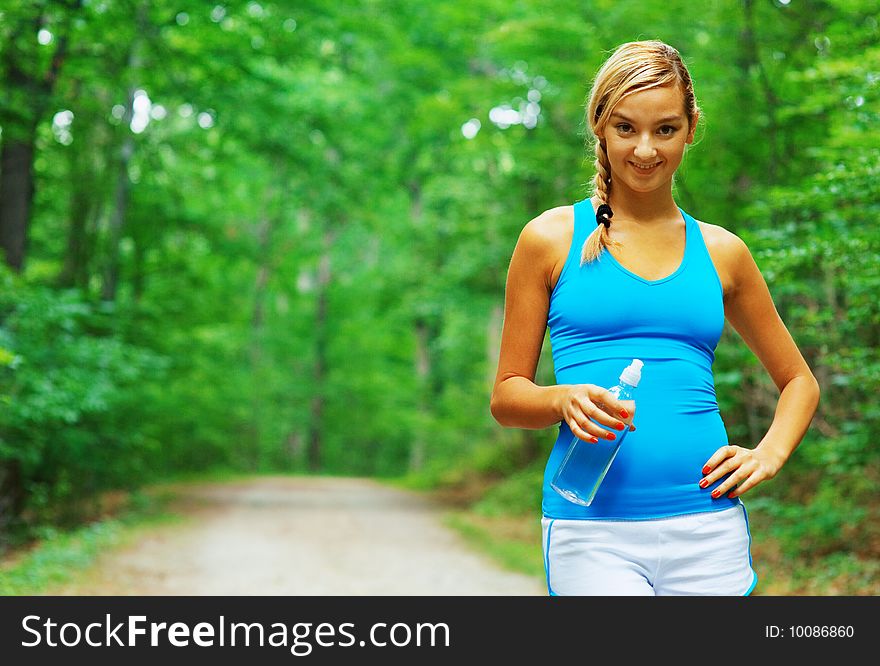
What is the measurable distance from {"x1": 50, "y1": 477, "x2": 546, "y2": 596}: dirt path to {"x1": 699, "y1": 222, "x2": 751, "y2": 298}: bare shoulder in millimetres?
7600

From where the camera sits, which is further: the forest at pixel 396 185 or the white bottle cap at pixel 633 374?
the forest at pixel 396 185

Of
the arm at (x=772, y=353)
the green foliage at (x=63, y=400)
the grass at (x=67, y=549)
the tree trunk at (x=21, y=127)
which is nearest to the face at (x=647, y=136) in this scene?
the arm at (x=772, y=353)

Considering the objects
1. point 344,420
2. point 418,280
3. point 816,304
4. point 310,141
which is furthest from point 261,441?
point 816,304

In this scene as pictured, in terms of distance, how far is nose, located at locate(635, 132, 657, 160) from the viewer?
2.07 meters

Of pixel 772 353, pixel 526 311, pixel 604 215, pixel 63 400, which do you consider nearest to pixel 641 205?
pixel 604 215

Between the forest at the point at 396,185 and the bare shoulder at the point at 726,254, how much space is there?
0.41 metres

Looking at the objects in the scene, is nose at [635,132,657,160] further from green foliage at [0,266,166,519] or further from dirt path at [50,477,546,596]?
dirt path at [50,477,546,596]

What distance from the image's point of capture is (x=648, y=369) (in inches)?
80.2

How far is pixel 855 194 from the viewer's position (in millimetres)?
5891

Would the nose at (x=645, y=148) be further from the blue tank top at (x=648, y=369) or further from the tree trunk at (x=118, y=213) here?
the tree trunk at (x=118, y=213)

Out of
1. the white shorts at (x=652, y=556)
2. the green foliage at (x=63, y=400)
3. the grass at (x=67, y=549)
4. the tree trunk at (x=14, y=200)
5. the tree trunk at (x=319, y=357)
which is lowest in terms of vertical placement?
the white shorts at (x=652, y=556)

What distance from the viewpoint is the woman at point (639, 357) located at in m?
2.03

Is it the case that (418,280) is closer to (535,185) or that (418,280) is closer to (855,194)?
(535,185)

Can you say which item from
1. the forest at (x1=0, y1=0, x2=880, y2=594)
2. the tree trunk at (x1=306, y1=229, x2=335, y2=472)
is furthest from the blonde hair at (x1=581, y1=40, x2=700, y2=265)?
the tree trunk at (x1=306, y1=229, x2=335, y2=472)
